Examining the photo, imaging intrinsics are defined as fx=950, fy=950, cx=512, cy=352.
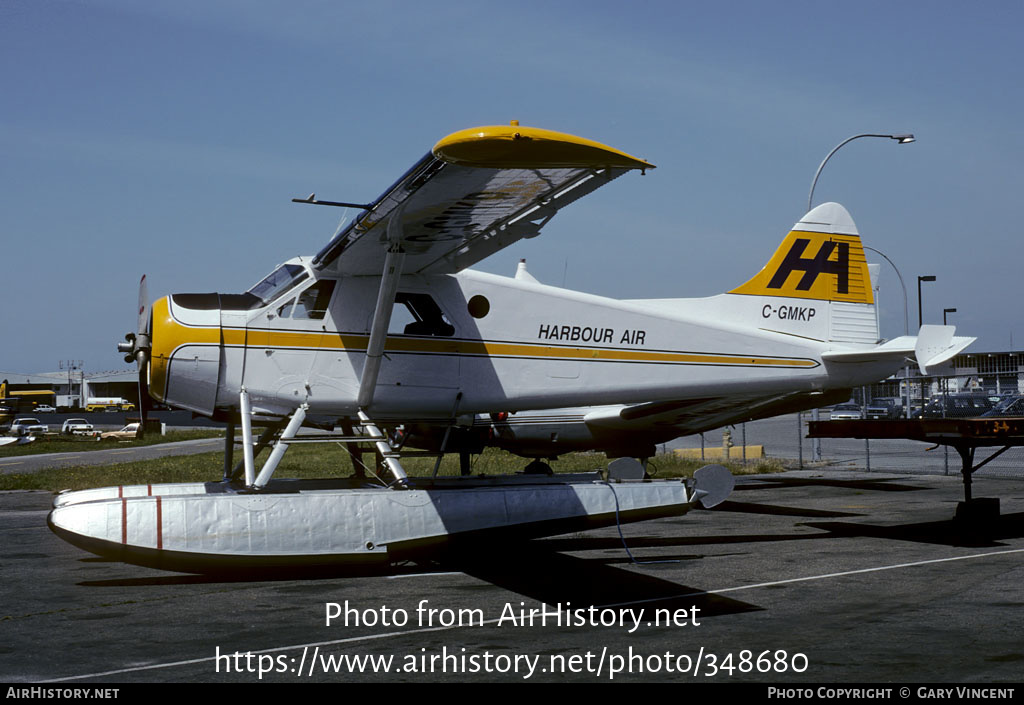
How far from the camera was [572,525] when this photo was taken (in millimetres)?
9289

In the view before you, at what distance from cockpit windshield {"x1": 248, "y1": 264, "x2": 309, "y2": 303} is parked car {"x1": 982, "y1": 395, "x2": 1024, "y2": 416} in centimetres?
904

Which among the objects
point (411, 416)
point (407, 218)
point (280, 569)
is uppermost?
point (407, 218)

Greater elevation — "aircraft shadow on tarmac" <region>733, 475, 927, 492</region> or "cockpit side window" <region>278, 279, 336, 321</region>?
"cockpit side window" <region>278, 279, 336, 321</region>

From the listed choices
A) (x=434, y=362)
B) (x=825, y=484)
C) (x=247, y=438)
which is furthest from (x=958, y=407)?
(x=247, y=438)

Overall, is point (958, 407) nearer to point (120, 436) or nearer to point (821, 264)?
point (821, 264)

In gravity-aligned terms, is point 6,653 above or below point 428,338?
below

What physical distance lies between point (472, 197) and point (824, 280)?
20.8 feet

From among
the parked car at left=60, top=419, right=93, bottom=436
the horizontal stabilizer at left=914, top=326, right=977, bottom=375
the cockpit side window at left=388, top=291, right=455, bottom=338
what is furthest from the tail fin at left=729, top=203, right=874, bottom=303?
the parked car at left=60, top=419, right=93, bottom=436

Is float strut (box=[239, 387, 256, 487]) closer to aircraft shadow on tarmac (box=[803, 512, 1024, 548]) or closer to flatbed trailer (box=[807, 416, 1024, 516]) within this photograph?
aircraft shadow on tarmac (box=[803, 512, 1024, 548])

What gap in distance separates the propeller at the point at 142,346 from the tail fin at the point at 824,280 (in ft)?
23.0

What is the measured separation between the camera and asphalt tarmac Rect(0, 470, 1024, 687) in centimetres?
525

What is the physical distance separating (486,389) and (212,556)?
3.40m
